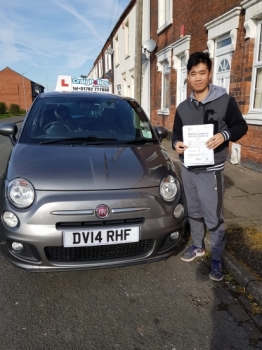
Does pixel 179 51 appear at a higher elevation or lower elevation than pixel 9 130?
higher

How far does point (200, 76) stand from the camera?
7.64ft

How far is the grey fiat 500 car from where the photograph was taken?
6.95ft

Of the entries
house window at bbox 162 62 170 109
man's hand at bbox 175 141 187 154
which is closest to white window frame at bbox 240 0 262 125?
man's hand at bbox 175 141 187 154

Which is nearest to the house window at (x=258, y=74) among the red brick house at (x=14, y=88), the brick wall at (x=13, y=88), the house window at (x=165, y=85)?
the house window at (x=165, y=85)

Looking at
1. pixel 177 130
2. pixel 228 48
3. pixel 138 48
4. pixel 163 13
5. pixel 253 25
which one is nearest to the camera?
pixel 177 130

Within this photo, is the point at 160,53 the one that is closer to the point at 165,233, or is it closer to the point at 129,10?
the point at 129,10

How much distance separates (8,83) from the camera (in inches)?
2402

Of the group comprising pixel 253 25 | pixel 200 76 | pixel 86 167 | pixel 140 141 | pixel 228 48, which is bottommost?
pixel 86 167

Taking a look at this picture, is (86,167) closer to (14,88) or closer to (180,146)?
(180,146)

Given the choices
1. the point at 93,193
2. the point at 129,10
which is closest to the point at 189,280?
the point at 93,193

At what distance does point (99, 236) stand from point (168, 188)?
72 centimetres

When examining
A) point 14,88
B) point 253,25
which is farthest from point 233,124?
point 14,88

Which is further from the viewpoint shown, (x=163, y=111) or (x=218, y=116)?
(x=163, y=111)

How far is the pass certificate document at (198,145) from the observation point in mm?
2332
